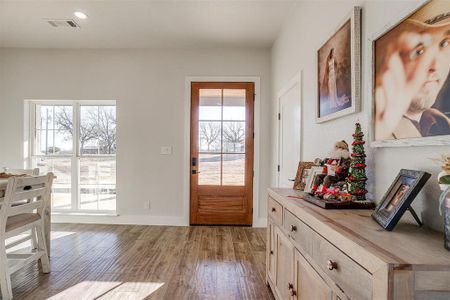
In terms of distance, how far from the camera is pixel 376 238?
862 millimetres

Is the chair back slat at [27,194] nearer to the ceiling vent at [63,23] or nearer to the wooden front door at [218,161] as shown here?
the wooden front door at [218,161]

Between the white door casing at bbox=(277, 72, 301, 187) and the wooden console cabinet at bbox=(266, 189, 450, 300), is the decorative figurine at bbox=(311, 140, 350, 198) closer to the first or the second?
the wooden console cabinet at bbox=(266, 189, 450, 300)

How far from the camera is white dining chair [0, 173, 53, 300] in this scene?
2.00m

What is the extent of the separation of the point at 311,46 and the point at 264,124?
1832 mm

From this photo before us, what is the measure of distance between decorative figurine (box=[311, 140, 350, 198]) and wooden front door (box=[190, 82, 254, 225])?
2473 mm

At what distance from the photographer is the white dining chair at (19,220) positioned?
2002 mm

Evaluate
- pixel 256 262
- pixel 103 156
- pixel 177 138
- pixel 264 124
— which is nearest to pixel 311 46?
pixel 264 124

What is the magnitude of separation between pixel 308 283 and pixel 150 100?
3.58 metres

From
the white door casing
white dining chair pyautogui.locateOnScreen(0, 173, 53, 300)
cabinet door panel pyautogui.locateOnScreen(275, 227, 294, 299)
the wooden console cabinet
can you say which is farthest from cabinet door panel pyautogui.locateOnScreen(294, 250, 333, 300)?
white dining chair pyautogui.locateOnScreen(0, 173, 53, 300)

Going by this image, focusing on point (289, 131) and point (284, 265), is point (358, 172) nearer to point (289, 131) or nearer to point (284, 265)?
point (284, 265)

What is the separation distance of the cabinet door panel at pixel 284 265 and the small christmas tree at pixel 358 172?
46 centimetres

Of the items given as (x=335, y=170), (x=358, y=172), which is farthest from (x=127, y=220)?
(x=358, y=172)

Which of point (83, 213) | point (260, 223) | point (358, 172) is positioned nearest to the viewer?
point (358, 172)

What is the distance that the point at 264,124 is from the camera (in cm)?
412
